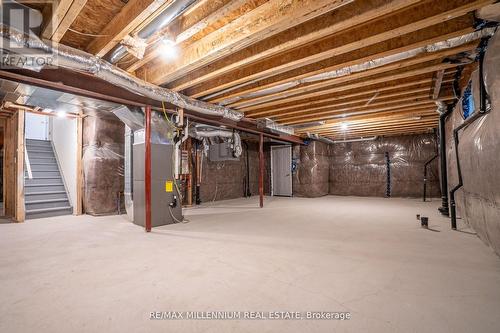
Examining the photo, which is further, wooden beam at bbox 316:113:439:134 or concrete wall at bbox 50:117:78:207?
wooden beam at bbox 316:113:439:134

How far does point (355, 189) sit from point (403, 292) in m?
7.19

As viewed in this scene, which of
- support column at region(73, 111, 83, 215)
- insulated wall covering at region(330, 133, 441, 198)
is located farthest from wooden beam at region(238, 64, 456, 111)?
insulated wall covering at region(330, 133, 441, 198)

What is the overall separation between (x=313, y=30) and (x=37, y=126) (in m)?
8.59

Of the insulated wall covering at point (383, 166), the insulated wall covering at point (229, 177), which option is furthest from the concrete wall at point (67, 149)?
the insulated wall covering at point (383, 166)

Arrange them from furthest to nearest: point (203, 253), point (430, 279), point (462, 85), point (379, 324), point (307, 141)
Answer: point (307, 141), point (462, 85), point (203, 253), point (430, 279), point (379, 324)

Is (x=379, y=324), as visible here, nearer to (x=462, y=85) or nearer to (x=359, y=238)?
(x=359, y=238)

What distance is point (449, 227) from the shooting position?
11.4ft

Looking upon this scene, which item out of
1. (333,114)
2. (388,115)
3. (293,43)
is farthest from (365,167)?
(293,43)

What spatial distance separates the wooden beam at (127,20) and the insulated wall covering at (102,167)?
9.70ft

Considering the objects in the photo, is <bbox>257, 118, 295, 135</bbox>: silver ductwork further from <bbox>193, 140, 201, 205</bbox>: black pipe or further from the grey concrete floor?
the grey concrete floor

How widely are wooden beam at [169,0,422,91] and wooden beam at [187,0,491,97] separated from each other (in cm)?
18

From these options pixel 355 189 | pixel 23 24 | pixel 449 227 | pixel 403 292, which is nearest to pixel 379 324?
pixel 403 292

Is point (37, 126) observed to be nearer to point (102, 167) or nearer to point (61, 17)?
point (102, 167)

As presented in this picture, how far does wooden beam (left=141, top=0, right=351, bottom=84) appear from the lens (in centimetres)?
179
